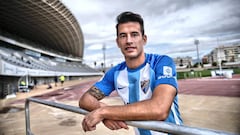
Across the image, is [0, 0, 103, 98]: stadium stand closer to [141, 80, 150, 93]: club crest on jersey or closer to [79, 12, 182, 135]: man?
[79, 12, 182, 135]: man

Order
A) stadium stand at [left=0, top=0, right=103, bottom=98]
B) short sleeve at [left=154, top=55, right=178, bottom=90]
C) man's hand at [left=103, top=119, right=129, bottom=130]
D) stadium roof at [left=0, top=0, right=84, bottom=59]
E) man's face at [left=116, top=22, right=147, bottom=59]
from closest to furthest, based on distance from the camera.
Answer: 1. man's hand at [left=103, top=119, right=129, bottom=130]
2. short sleeve at [left=154, top=55, right=178, bottom=90]
3. man's face at [left=116, top=22, right=147, bottom=59]
4. stadium stand at [left=0, top=0, right=103, bottom=98]
5. stadium roof at [left=0, top=0, right=84, bottom=59]

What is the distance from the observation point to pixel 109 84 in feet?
5.17

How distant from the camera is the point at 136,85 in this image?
1290 mm

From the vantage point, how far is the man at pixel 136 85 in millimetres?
890

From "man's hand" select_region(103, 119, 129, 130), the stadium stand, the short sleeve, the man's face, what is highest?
the stadium stand

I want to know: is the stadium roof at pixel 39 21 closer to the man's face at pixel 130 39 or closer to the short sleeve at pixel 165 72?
the man's face at pixel 130 39

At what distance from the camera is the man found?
89 cm

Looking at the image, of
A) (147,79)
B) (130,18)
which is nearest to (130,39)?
(130,18)

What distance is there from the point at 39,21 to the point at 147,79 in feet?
104

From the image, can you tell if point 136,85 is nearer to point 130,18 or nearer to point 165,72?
point 165,72

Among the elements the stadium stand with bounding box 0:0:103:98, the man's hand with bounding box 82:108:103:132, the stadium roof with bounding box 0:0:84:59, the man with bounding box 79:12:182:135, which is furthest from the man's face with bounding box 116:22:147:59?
the stadium roof with bounding box 0:0:84:59

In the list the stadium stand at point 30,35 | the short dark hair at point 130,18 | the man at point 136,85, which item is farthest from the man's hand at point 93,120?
the stadium stand at point 30,35

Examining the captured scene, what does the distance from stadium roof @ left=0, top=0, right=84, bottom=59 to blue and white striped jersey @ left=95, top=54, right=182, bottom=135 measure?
80.1ft

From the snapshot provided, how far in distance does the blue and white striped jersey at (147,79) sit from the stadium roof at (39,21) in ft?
80.1
